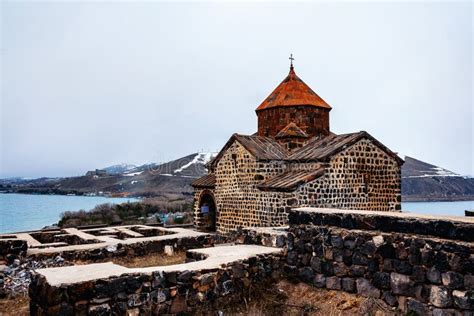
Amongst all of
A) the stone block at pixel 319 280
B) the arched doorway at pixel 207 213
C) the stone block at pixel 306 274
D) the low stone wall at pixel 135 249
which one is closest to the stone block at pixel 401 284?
the stone block at pixel 319 280

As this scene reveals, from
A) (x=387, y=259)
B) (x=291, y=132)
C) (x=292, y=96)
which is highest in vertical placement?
(x=292, y=96)

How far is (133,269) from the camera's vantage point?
5.04 metres

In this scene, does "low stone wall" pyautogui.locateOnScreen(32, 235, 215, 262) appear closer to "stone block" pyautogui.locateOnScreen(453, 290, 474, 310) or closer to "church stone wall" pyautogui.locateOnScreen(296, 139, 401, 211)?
"church stone wall" pyautogui.locateOnScreen(296, 139, 401, 211)

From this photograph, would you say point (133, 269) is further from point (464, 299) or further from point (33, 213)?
point (33, 213)

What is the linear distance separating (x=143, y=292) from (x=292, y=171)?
31.3 ft

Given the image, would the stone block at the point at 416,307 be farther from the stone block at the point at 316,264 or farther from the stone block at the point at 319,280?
the stone block at the point at 316,264

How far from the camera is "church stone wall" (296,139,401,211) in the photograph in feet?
40.6

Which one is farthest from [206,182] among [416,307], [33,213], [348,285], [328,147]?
[33,213]

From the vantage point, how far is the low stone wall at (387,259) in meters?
4.36

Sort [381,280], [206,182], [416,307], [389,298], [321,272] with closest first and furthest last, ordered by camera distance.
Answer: [416,307]
[389,298]
[381,280]
[321,272]
[206,182]

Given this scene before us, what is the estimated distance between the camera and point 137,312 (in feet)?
15.5

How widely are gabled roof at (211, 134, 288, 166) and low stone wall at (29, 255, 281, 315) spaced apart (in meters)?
8.37

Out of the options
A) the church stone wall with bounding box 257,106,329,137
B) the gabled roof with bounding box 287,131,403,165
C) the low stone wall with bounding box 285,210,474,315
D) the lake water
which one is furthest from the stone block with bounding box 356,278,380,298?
the lake water

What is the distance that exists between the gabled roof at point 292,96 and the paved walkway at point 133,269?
10424 mm
